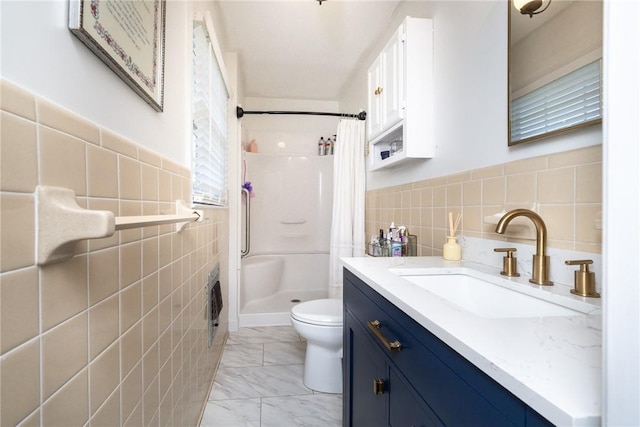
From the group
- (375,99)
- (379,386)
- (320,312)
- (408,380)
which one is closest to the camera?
(408,380)

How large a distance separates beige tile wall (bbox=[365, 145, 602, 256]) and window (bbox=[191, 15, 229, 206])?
3.87 feet

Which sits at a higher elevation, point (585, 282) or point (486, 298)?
point (585, 282)

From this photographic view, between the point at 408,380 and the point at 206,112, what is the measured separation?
5.01ft

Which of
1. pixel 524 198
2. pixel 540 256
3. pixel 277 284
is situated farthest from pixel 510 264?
pixel 277 284

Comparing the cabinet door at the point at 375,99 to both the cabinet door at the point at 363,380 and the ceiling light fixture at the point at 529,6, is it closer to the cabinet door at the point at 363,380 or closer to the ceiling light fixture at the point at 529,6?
the ceiling light fixture at the point at 529,6

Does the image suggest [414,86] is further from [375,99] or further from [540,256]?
[540,256]

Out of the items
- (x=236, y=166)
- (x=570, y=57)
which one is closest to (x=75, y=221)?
(x=570, y=57)

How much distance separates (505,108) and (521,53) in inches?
7.0

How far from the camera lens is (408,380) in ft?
2.30

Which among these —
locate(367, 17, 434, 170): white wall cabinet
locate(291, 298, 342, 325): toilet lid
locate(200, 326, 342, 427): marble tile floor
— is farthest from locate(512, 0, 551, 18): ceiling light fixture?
locate(200, 326, 342, 427): marble tile floor

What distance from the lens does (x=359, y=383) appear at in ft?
3.71

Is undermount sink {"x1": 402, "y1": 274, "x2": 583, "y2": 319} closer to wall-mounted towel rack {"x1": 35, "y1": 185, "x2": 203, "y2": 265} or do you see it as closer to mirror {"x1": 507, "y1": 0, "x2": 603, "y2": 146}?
mirror {"x1": 507, "y1": 0, "x2": 603, "y2": 146}

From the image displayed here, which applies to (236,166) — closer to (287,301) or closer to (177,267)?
(287,301)

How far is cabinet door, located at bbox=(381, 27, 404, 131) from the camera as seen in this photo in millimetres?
1638
